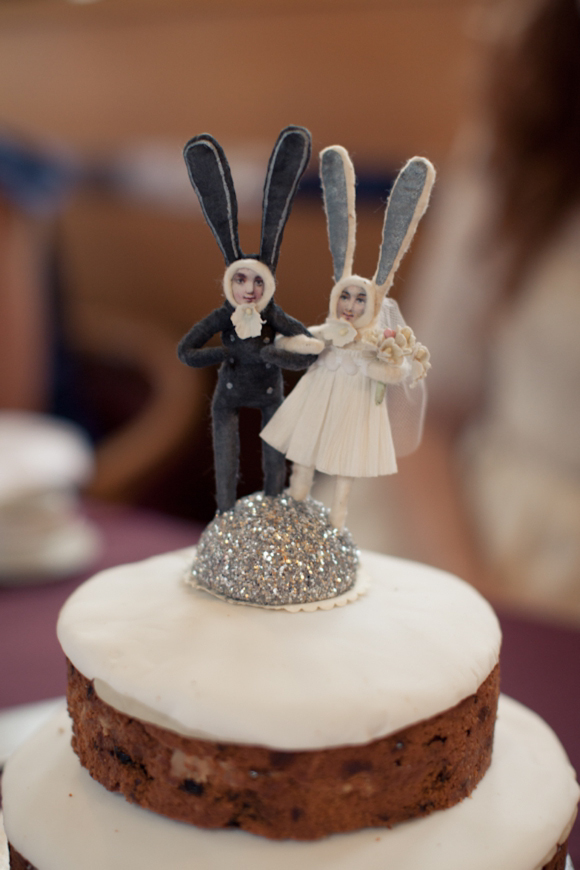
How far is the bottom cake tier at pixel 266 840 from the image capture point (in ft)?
2.23

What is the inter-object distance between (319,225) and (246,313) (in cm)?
242

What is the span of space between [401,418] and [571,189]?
1550 millimetres

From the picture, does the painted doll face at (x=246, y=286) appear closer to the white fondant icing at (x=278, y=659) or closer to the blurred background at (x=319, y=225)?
the white fondant icing at (x=278, y=659)

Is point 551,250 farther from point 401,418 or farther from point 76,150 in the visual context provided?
point 76,150

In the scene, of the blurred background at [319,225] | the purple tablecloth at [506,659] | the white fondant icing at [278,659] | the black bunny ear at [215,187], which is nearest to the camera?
the white fondant icing at [278,659]

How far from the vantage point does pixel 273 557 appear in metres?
0.82

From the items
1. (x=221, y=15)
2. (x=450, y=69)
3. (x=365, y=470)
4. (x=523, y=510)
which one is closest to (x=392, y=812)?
(x=365, y=470)

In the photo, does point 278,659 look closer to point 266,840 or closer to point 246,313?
point 266,840

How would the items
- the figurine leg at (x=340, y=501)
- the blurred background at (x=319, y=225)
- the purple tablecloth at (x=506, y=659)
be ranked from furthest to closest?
1. the blurred background at (x=319, y=225)
2. the purple tablecloth at (x=506, y=659)
3. the figurine leg at (x=340, y=501)

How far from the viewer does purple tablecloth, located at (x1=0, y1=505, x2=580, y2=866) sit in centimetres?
110

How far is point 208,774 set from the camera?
0.69m

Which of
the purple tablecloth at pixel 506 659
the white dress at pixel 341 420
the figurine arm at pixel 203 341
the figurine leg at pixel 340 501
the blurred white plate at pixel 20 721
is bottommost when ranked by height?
the purple tablecloth at pixel 506 659

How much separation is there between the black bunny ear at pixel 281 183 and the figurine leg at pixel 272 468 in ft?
0.67

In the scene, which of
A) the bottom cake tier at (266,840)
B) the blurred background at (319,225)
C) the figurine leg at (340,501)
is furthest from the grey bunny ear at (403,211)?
the blurred background at (319,225)
